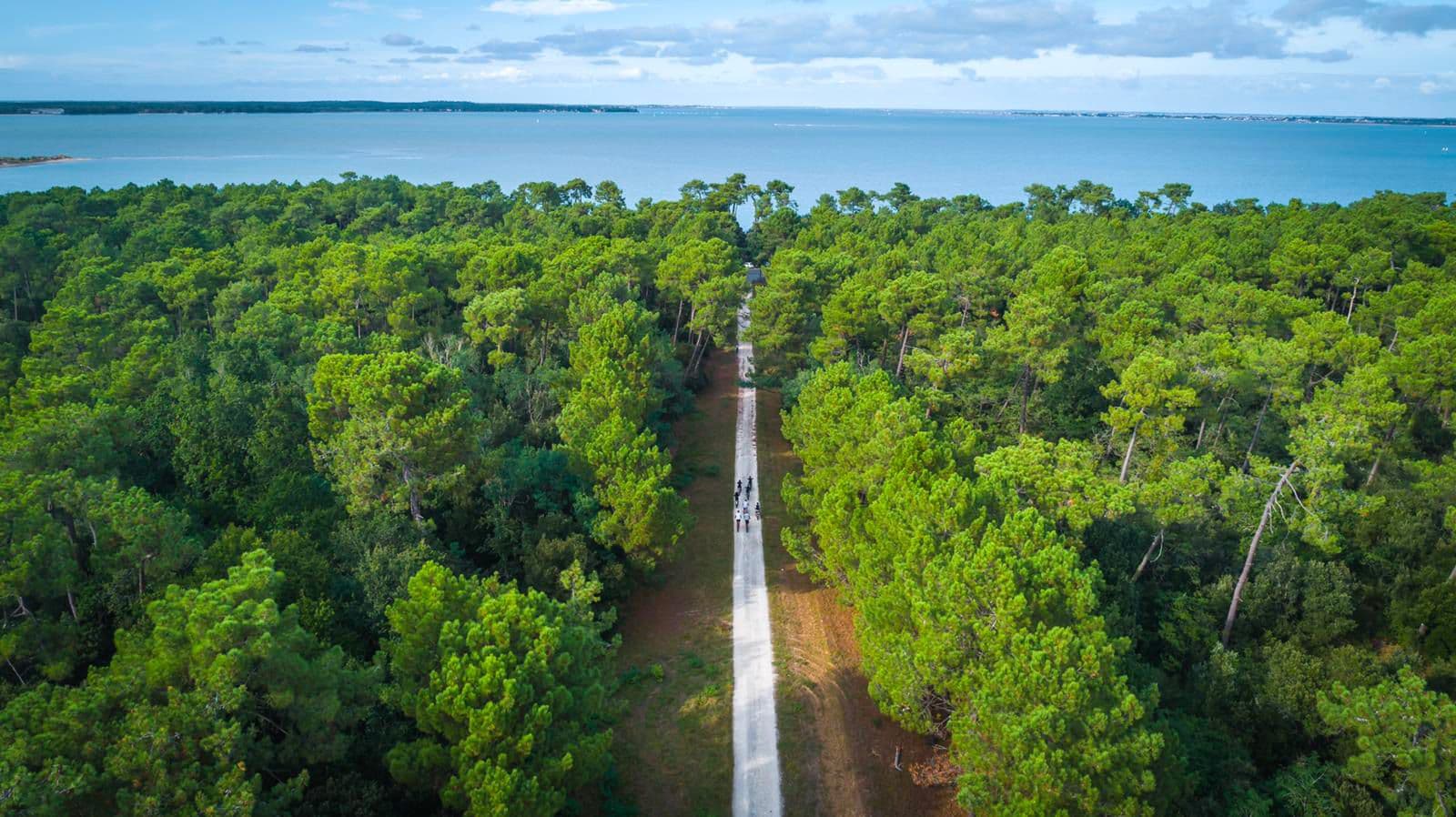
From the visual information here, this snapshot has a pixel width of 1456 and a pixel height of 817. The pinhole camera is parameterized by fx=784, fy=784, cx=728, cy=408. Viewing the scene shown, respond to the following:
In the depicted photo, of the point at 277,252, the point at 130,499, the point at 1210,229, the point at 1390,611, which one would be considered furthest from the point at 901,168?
the point at 130,499

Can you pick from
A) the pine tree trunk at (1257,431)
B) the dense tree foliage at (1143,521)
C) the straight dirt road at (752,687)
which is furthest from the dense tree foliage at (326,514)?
the pine tree trunk at (1257,431)

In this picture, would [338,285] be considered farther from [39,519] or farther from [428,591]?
[428,591]

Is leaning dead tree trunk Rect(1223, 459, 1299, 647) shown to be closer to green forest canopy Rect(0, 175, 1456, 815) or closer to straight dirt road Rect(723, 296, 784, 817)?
green forest canopy Rect(0, 175, 1456, 815)

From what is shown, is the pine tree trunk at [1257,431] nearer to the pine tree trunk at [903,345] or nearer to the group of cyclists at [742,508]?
the pine tree trunk at [903,345]

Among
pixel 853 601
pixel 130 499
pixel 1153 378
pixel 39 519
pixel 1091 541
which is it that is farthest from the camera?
pixel 1153 378

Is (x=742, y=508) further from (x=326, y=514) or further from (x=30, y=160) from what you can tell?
(x=30, y=160)

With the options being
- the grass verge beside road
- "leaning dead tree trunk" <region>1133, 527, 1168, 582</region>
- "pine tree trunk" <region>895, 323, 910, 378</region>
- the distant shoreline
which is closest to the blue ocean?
the distant shoreline
